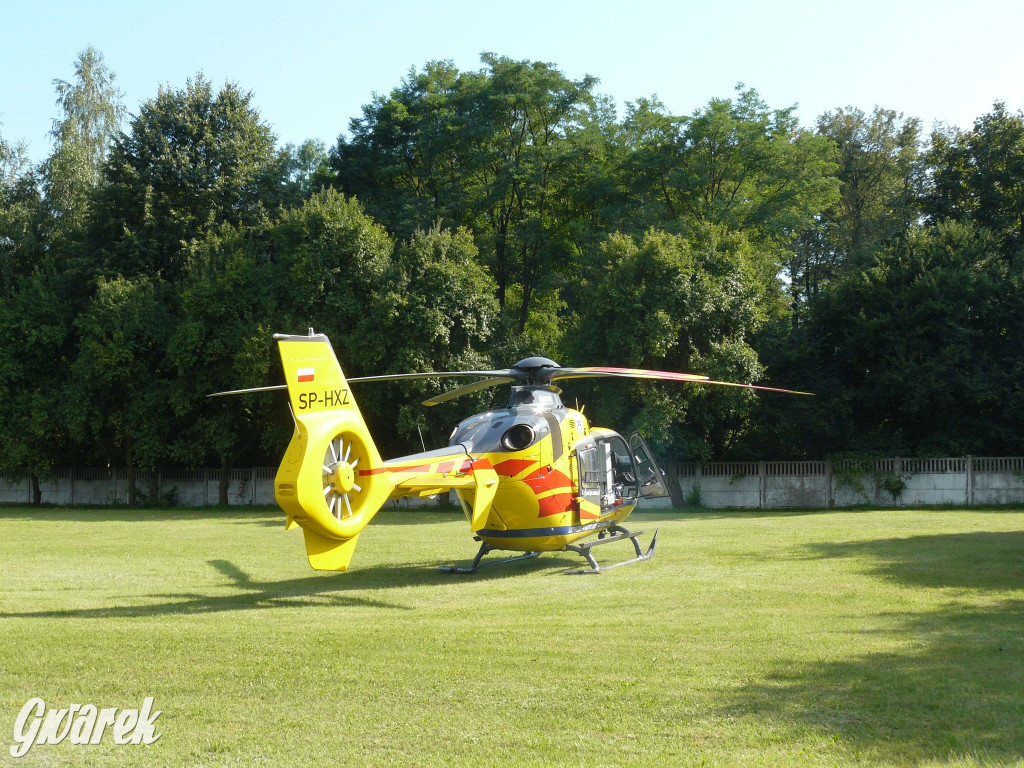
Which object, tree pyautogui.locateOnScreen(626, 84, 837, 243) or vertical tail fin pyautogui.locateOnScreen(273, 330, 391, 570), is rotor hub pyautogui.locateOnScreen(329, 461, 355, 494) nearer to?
vertical tail fin pyautogui.locateOnScreen(273, 330, 391, 570)

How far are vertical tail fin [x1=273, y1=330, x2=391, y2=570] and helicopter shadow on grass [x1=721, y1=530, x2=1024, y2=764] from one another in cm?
540

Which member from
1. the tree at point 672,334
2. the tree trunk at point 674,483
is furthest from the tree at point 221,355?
the tree trunk at point 674,483

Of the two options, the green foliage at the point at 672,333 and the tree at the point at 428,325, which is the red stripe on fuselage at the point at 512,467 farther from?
the tree at the point at 428,325

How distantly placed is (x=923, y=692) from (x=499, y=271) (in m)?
38.6

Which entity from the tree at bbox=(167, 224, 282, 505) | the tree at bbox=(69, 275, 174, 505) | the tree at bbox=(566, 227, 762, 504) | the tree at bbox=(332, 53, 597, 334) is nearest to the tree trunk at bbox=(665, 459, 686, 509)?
the tree at bbox=(566, 227, 762, 504)

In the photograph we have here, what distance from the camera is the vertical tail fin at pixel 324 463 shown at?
10.6 metres

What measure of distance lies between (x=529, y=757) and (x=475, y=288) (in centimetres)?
2889

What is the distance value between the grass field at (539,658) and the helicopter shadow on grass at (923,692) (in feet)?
0.09

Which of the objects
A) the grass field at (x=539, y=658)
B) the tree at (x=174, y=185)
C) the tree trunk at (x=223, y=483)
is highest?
the tree at (x=174, y=185)

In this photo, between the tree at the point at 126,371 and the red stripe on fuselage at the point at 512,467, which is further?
the tree at the point at 126,371

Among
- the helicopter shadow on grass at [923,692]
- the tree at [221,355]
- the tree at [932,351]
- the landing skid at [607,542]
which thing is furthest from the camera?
the tree at [221,355]

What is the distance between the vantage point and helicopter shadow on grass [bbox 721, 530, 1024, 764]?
615 cm

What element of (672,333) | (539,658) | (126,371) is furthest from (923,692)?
(126,371)

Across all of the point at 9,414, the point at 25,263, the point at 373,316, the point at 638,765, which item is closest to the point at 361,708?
the point at 638,765
